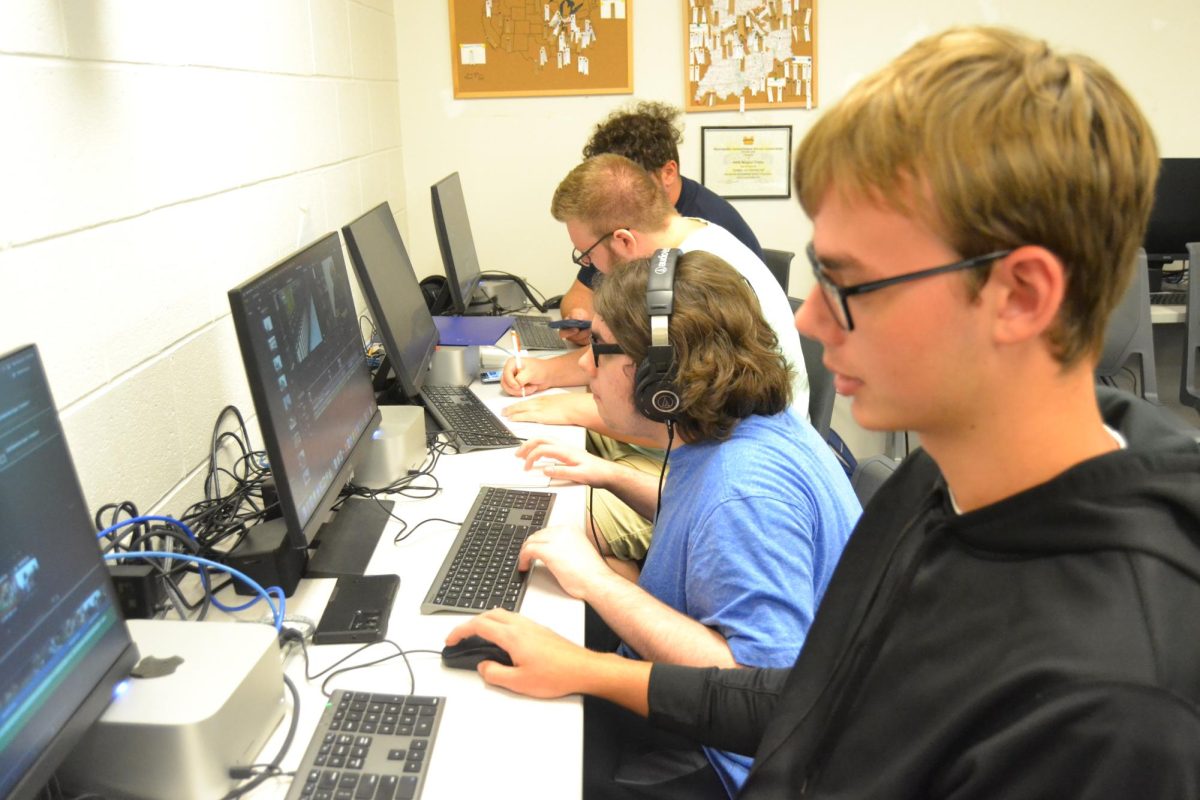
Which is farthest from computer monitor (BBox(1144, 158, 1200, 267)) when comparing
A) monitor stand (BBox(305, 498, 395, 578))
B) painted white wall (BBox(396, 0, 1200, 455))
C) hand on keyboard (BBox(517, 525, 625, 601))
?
monitor stand (BBox(305, 498, 395, 578))

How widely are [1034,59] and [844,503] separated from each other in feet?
2.59

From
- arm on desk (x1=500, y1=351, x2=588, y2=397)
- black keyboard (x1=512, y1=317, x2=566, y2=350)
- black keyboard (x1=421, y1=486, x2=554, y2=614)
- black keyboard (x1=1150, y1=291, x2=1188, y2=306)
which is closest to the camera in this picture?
black keyboard (x1=421, y1=486, x2=554, y2=614)

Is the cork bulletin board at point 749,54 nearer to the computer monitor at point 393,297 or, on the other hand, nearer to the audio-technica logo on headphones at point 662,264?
the computer monitor at point 393,297

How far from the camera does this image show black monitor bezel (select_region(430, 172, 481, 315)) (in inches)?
109

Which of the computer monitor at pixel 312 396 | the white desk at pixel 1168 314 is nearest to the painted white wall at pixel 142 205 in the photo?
the computer monitor at pixel 312 396

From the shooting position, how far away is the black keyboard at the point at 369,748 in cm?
100

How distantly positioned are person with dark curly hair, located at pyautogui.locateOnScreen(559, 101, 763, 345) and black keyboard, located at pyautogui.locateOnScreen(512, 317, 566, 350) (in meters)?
0.04

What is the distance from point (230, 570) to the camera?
52.8 inches

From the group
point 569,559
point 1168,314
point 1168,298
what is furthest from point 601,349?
point 1168,298

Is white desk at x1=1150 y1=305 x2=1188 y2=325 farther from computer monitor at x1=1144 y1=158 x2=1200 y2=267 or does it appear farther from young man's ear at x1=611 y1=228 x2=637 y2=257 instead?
young man's ear at x1=611 y1=228 x2=637 y2=257

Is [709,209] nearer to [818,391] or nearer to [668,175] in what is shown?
[668,175]

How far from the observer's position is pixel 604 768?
1.33 metres

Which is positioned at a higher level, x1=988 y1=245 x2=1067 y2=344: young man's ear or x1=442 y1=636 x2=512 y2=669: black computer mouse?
x1=988 y1=245 x2=1067 y2=344: young man's ear

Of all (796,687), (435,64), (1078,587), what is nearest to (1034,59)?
(1078,587)
